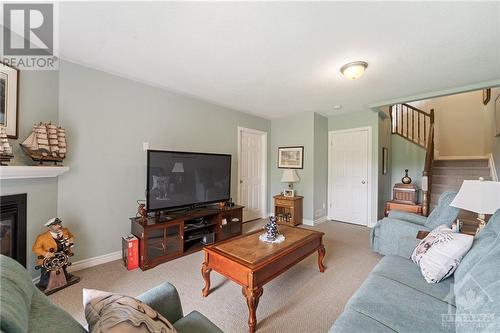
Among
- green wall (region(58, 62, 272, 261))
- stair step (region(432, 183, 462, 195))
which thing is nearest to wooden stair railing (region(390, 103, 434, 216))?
stair step (region(432, 183, 462, 195))

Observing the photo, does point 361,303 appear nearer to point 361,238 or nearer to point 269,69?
point 269,69

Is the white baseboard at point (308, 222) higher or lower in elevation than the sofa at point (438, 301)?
lower

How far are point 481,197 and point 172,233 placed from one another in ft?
10.3

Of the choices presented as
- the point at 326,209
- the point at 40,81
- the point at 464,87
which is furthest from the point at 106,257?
the point at 464,87

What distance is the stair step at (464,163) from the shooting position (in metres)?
4.34

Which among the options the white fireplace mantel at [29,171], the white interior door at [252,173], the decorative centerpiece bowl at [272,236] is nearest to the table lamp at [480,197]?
the decorative centerpiece bowl at [272,236]

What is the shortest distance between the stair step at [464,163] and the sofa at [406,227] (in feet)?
10.4

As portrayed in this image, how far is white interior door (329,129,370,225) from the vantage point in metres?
4.25

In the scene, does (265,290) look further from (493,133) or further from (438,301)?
(493,133)

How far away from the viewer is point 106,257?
260 centimetres

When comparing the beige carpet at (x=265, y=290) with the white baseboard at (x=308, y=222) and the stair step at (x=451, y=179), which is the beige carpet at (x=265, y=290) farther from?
the stair step at (x=451, y=179)

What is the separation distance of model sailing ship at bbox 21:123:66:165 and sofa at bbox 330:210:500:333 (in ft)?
8.84

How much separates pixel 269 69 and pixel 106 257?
2980 mm

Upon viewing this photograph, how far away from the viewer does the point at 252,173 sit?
464 centimetres
